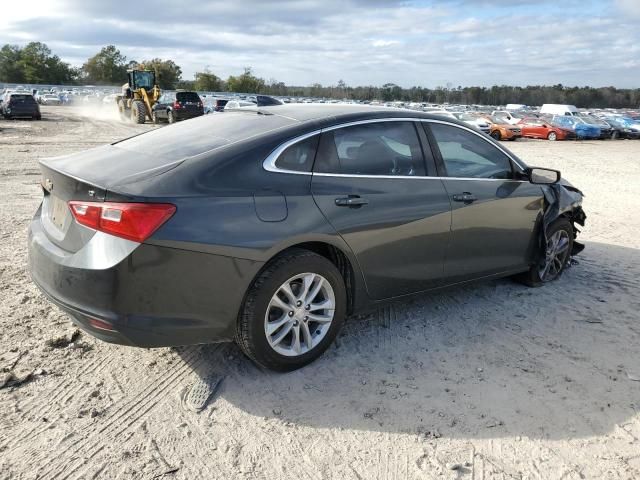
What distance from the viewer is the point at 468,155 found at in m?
4.46

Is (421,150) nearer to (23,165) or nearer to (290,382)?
(290,382)

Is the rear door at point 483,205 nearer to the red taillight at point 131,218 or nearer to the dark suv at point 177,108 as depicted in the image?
the red taillight at point 131,218

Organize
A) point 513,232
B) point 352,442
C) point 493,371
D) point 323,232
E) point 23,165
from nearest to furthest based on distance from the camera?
1. point 352,442
2. point 323,232
3. point 493,371
4. point 513,232
5. point 23,165

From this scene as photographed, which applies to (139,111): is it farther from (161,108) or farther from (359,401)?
(359,401)

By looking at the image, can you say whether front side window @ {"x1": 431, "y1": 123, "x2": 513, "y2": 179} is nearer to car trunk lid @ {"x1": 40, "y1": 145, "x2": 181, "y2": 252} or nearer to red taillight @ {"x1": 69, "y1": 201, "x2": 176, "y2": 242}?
car trunk lid @ {"x1": 40, "y1": 145, "x2": 181, "y2": 252}

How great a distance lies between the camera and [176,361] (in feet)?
11.8

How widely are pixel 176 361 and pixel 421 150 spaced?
7.70ft

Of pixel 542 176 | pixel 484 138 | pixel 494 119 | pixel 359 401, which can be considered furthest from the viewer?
pixel 494 119

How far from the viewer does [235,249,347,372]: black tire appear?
3.17 meters

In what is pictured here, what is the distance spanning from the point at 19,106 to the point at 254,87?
7117cm

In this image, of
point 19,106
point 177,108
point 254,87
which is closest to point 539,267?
point 177,108

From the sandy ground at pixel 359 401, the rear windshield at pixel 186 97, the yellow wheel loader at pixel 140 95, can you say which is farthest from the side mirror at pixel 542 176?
the yellow wheel loader at pixel 140 95

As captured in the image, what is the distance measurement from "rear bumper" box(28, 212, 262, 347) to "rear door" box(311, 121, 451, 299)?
761mm

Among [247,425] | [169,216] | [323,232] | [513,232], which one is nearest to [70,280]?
[169,216]
